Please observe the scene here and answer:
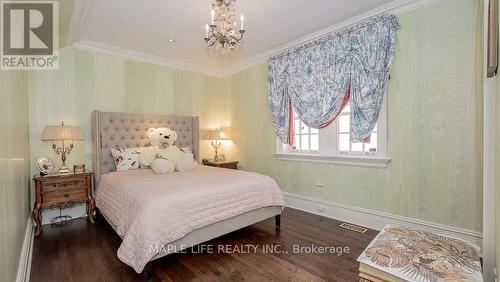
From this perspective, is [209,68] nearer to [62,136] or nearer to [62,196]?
[62,136]

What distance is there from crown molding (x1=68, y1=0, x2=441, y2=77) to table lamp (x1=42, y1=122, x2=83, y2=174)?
1240 millimetres

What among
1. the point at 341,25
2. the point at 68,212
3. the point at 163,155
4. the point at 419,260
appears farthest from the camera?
the point at 163,155

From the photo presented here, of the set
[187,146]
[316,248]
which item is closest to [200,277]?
[316,248]

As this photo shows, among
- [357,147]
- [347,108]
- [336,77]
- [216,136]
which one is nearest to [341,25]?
[336,77]

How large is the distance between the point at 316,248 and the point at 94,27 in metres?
3.90

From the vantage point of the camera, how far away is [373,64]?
2824mm

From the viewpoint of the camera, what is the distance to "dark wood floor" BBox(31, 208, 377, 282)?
6.60 ft

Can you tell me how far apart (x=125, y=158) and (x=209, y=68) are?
2497mm

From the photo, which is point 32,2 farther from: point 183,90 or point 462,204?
point 462,204

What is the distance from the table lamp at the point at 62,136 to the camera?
3.00 meters

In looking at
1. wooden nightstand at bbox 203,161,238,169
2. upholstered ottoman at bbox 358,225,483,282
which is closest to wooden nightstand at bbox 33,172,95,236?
wooden nightstand at bbox 203,161,238,169

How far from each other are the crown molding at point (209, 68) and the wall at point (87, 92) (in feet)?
0.34

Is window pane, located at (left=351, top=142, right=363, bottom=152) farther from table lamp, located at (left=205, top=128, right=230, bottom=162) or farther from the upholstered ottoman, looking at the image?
table lamp, located at (left=205, top=128, right=230, bottom=162)

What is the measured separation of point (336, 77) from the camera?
10.4ft
